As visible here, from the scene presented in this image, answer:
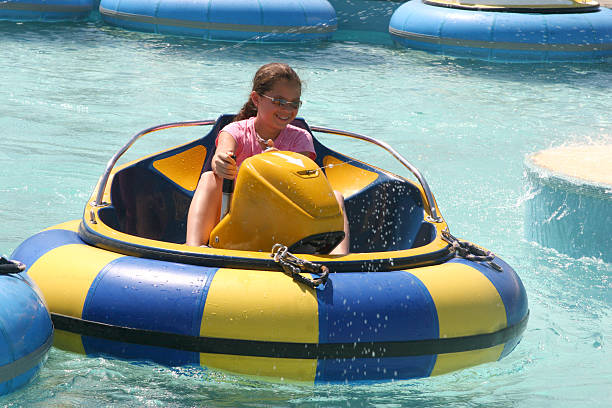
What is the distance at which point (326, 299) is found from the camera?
249cm

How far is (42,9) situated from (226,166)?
7.81 m

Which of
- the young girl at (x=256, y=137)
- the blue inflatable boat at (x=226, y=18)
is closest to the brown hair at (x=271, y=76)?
the young girl at (x=256, y=137)

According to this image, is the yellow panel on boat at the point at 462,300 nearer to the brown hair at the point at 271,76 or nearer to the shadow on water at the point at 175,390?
the shadow on water at the point at 175,390

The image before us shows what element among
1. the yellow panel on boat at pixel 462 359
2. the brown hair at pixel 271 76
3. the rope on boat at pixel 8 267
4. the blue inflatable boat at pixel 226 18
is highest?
the brown hair at pixel 271 76

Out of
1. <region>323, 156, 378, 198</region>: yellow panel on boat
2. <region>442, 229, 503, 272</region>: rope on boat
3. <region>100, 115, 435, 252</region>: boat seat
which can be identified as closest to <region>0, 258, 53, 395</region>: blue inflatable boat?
<region>100, 115, 435, 252</region>: boat seat

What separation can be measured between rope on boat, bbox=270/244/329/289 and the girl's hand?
0.43 metres

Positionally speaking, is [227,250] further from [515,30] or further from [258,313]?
[515,30]

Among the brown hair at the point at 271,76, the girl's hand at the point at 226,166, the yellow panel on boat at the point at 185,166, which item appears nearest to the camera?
the girl's hand at the point at 226,166

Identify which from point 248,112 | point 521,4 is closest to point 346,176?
point 248,112

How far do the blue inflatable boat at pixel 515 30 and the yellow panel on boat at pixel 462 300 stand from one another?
6759 millimetres

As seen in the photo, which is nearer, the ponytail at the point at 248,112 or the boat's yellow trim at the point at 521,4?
the ponytail at the point at 248,112

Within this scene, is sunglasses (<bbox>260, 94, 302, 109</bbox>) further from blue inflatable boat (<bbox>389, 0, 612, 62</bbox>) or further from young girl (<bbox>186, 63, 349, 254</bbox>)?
blue inflatable boat (<bbox>389, 0, 612, 62</bbox>)

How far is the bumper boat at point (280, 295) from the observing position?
8.07 feet

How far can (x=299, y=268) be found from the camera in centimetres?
253
